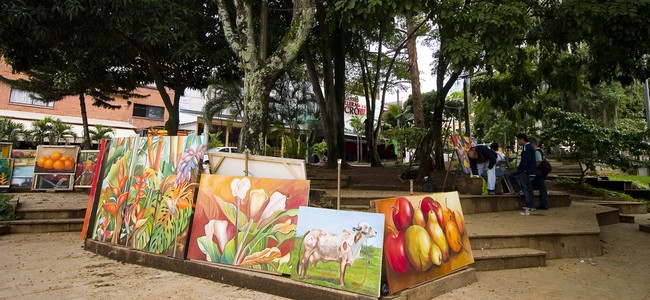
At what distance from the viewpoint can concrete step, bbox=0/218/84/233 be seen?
23.1 ft

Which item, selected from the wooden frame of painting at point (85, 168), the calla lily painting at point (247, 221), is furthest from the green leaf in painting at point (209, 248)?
the wooden frame of painting at point (85, 168)

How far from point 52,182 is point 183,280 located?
26.6ft

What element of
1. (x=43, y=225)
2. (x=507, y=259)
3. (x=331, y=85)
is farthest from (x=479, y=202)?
(x=43, y=225)

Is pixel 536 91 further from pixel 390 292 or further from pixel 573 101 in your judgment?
pixel 573 101

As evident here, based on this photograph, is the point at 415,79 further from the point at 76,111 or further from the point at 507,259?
the point at 76,111

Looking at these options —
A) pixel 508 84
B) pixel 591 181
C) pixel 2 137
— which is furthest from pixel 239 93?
pixel 591 181

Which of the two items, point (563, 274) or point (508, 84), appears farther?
point (508, 84)

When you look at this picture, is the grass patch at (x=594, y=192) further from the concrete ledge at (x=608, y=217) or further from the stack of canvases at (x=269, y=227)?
the stack of canvases at (x=269, y=227)

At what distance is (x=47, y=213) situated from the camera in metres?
7.58

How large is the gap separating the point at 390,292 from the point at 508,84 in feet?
29.1

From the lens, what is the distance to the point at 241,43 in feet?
23.2

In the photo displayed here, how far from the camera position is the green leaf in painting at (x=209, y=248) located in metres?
4.31

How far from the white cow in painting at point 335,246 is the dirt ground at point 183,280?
569 millimetres

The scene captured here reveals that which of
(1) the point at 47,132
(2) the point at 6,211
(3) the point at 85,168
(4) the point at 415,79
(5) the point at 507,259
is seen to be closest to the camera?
(5) the point at 507,259
